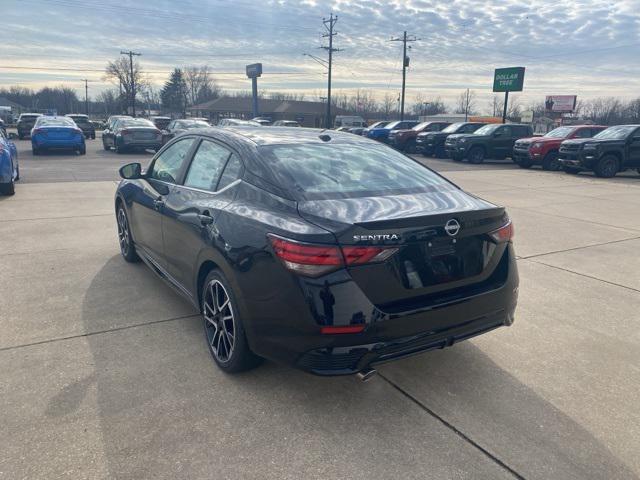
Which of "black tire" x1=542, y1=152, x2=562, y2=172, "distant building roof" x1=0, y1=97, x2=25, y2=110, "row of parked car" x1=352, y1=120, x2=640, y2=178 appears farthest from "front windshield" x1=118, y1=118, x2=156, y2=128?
"distant building roof" x1=0, y1=97, x2=25, y2=110

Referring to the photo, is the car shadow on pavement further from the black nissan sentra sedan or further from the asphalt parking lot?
the black nissan sentra sedan

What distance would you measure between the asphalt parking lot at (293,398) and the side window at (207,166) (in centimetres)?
115

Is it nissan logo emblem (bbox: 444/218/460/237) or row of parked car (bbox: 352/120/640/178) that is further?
row of parked car (bbox: 352/120/640/178)

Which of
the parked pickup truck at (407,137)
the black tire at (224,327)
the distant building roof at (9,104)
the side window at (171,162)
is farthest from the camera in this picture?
the distant building roof at (9,104)

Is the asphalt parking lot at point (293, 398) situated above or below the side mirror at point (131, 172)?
below

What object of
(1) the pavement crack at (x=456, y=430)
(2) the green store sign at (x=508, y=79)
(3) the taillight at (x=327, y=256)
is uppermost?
(2) the green store sign at (x=508, y=79)

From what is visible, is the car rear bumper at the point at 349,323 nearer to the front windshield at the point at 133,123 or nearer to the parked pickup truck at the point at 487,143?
the parked pickup truck at the point at 487,143

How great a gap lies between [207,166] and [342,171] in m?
1.08

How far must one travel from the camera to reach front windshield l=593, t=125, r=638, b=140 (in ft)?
54.5

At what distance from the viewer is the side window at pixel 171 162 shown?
13.5ft

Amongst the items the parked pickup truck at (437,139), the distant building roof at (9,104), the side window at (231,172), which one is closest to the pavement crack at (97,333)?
the side window at (231,172)

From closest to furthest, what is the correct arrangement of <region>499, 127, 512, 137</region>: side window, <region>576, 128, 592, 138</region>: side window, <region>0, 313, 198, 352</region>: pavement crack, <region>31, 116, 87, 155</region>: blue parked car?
1. <region>0, 313, 198, 352</region>: pavement crack
2. <region>31, 116, 87, 155</region>: blue parked car
3. <region>576, 128, 592, 138</region>: side window
4. <region>499, 127, 512, 137</region>: side window

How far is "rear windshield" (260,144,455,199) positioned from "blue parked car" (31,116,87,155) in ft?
61.2

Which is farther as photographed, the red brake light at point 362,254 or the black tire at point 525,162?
the black tire at point 525,162
